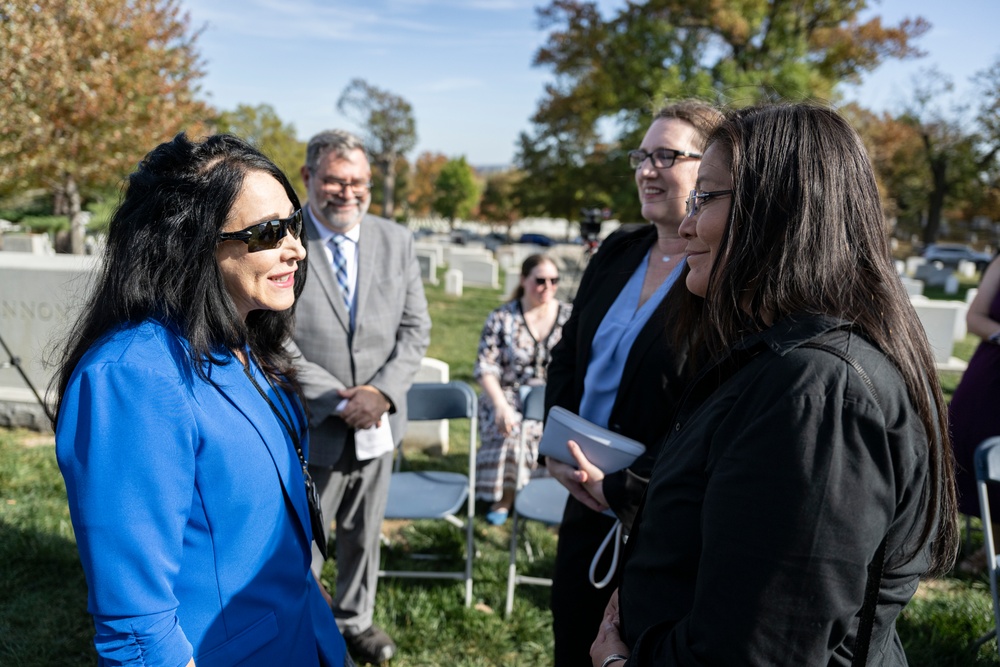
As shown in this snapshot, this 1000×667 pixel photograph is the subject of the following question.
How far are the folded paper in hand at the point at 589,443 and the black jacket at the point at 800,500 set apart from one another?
0.88m

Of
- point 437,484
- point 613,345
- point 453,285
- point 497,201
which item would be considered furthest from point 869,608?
point 497,201

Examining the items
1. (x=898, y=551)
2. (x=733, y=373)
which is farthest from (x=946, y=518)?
(x=733, y=373)

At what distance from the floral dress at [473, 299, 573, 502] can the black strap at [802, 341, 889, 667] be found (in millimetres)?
4005

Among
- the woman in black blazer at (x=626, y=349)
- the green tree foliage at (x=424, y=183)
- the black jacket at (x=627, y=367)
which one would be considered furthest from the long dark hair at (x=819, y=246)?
the green tree foliage at (x=424, y=183)

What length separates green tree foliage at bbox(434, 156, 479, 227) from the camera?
6250 cm

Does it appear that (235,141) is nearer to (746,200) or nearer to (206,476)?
(206,476)

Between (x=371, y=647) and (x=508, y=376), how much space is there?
97.4 inches

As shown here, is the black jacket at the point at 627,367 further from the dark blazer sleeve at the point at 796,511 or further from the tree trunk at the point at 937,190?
the tree trunk at the point at 937,190

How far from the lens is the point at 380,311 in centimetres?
329

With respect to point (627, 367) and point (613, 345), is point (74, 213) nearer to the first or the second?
point (613, 345)

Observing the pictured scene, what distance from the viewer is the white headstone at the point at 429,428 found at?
5.99 meters

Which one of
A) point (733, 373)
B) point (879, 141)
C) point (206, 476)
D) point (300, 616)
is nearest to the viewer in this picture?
point (733, 373)

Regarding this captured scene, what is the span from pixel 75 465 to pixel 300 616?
2.31ft

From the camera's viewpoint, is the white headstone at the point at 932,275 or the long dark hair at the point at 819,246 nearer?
the long dark hair at the point at 819,246
